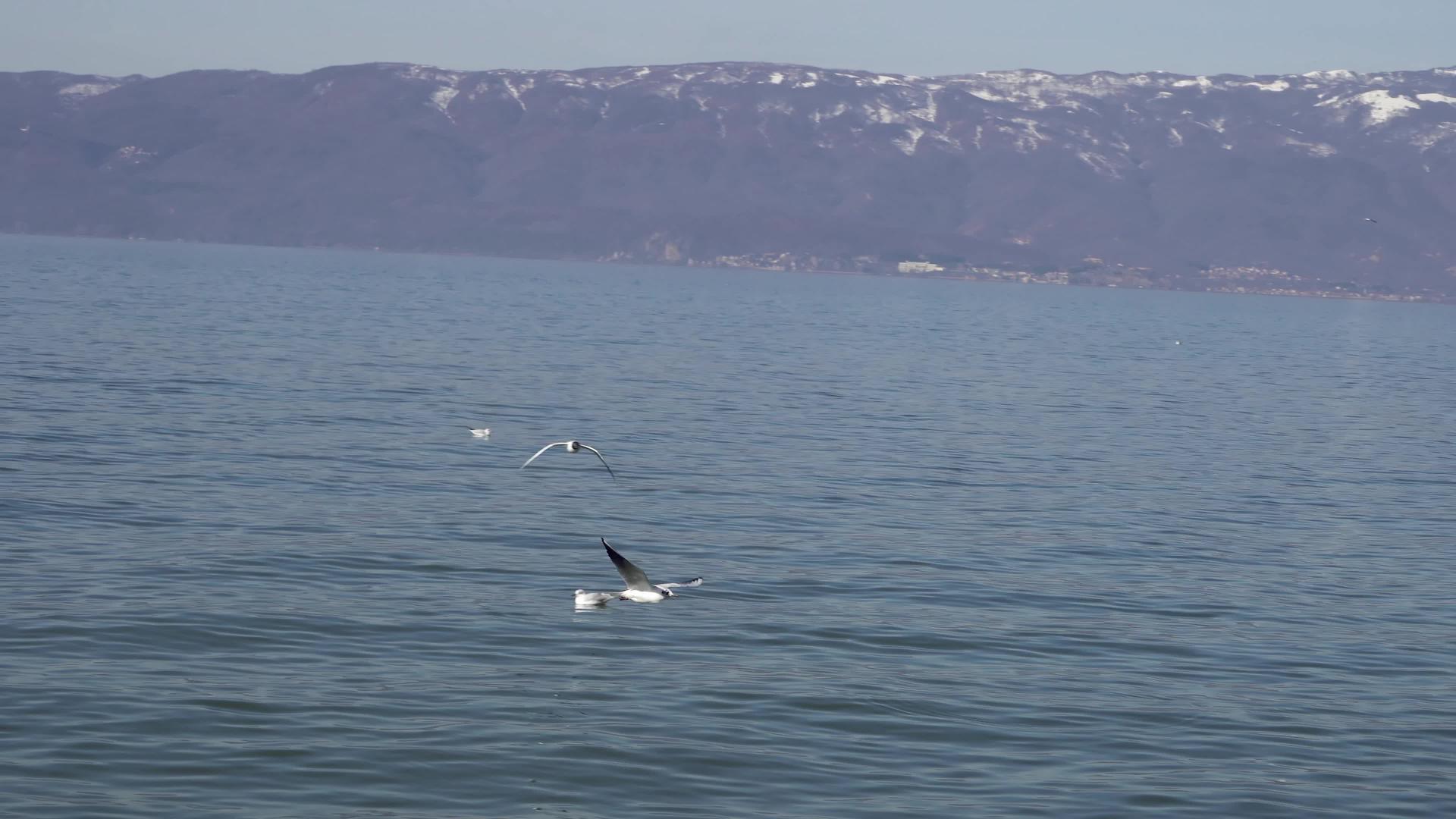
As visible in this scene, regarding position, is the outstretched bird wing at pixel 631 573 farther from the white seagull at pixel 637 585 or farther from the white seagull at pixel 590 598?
the white seagull at pixel 590 598

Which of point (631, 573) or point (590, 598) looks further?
point (590, 598)

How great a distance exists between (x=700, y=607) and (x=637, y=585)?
12.0ft

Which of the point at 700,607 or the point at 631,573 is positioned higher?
the point at 631,573

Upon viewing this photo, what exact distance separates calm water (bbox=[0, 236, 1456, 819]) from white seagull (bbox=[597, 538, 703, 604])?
1.85 ft

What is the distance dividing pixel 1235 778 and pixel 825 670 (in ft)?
17.1

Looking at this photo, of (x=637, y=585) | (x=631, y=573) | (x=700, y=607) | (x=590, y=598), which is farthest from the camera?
(x=700, y=607)

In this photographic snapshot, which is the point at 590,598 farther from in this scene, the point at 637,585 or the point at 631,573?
the point at 631,573

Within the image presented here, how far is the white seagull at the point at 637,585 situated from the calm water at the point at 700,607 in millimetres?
563

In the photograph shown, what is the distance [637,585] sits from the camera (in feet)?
64.4

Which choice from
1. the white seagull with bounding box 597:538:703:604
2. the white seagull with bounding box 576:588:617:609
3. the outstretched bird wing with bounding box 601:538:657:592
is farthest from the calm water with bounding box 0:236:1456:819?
the outstretched bird wing with bounding box 601:538:657:592

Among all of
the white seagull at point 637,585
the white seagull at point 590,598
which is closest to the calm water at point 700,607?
the white seagull at point 590,598

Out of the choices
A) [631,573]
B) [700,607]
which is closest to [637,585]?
[631,573]

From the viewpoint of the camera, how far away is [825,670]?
19.9 metres

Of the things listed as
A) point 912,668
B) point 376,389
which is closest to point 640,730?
point 912,668
